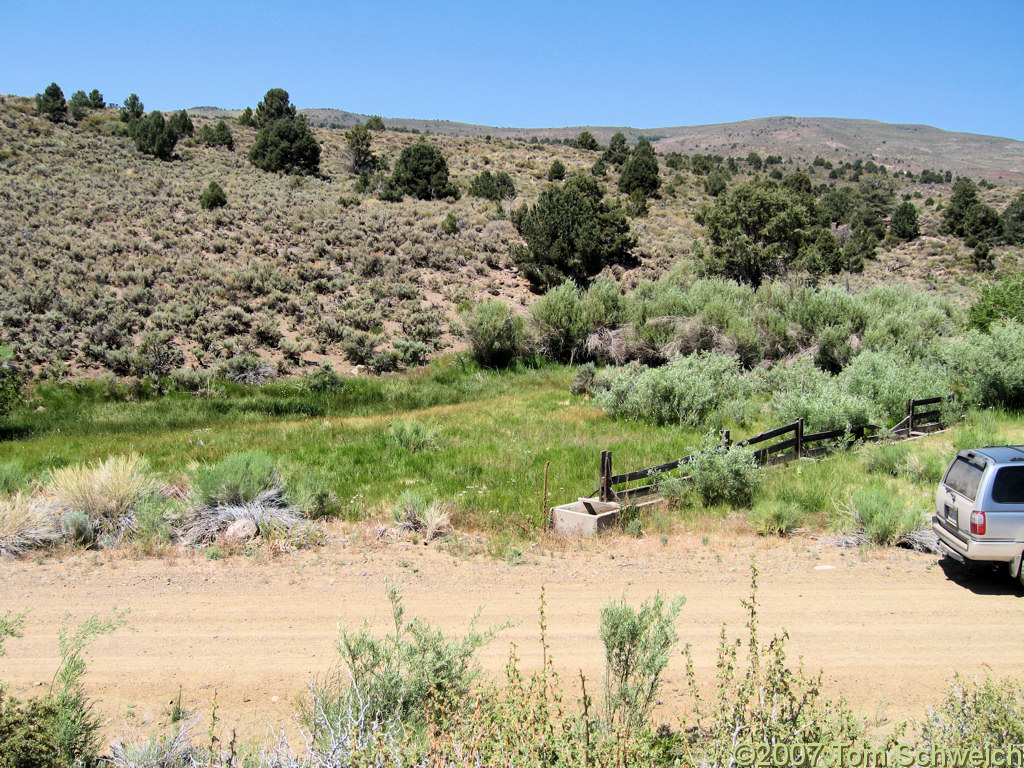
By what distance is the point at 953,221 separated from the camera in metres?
49.0

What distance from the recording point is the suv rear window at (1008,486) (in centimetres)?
780

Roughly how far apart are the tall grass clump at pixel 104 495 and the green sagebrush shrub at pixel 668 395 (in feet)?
36.2

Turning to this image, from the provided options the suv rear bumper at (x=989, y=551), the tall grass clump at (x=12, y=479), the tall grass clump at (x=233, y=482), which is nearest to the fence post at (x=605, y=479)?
the suv rear bumper at (x=989, y=551)

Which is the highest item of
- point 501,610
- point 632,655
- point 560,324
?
point 560,324

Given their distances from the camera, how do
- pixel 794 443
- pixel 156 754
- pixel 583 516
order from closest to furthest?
pixel 156 754, pixel 583 516, pixel 794 443

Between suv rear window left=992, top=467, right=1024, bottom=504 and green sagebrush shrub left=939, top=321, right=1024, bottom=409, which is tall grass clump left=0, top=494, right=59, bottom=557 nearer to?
suv rear window left=992, top=467, right=1024, bottom=504

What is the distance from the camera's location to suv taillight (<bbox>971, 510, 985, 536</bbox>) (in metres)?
7.73

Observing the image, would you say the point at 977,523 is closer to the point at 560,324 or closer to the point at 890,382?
the point at 890,382

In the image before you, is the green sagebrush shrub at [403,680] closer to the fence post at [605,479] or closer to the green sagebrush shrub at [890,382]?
the fence post at [605,479]

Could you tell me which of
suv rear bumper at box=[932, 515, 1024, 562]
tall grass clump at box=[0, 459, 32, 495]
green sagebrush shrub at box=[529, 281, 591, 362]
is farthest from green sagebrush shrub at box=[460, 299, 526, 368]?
suv rear bumper at box=[932, 515, 1024, 562]

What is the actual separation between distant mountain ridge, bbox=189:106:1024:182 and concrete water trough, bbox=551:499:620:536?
11710 centimetres

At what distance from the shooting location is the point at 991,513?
25.4 ft

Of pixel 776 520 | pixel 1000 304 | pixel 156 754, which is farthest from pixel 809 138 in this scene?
pixel 156 754

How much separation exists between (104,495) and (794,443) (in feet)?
38.5
